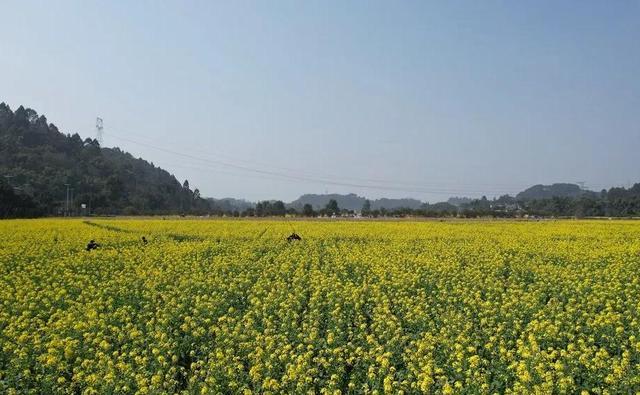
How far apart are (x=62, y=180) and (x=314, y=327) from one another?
98.9 metres

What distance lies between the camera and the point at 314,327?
1055 cm

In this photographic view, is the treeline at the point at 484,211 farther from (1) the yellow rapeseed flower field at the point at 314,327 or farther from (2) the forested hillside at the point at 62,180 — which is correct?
(1) the yellow rapeseed flower field at the point at 314,327

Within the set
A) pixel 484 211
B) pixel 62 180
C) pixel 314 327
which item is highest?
pixel 62 180

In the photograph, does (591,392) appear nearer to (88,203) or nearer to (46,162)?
(88,203)

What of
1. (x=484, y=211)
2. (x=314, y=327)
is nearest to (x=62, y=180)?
(x=484, y=211)

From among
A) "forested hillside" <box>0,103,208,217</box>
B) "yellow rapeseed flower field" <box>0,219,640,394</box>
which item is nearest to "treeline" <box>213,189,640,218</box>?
"forested hillside" <box>0,103,208,217</box>

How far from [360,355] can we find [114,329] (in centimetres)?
433

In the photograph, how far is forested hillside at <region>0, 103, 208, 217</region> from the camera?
86.5m

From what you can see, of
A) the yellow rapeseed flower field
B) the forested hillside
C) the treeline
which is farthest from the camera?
the forested hillside

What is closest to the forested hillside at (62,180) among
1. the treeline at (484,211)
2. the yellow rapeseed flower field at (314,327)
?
the treeline at (484,211)

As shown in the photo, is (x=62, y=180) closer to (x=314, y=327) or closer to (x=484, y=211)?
(x=484, y=211)

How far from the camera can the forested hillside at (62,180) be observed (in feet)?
284

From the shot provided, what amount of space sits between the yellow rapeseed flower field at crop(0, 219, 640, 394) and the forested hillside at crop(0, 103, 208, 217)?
6087cm

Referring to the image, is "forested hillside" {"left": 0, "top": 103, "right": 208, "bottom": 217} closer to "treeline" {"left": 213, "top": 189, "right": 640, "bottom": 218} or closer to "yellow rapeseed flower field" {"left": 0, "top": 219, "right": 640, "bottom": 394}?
"treeline" {"left": 213, "top": 189, "right": 640, "bottom": 218}
